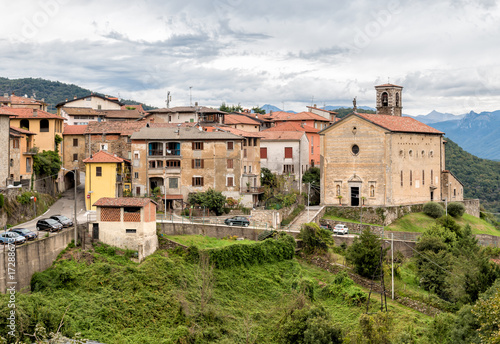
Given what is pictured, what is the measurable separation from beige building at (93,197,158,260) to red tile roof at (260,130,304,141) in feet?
105

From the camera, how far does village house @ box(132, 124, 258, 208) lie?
61.4 metres

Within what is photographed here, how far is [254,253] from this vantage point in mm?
48281

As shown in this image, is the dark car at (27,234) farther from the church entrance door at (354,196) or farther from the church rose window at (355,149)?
the church rose window at (355,149)

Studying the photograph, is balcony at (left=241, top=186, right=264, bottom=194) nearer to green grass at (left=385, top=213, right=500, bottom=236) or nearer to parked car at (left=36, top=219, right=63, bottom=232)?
green grass at (left=385, top=213, right=500, bottom=236)

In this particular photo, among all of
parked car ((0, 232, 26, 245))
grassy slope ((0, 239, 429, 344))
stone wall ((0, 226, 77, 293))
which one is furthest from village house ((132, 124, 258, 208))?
parked car ((0, 232, 26, 245))

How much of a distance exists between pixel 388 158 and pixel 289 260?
19.3 m

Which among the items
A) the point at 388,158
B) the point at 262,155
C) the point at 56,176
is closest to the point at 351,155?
the point at 388,158

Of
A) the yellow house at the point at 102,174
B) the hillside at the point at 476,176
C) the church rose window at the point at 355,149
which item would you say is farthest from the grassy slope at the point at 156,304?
the hillside at the point at 476,176

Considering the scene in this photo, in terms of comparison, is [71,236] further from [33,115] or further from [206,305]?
[33,115]

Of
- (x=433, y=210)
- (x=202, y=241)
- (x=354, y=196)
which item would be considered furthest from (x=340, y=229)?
(x=202, y=241)

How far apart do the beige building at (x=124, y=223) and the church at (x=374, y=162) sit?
27786 millimetres

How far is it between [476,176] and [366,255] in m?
76.1

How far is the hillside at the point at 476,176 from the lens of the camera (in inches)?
4296

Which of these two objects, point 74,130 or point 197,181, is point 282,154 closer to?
point 197,181
